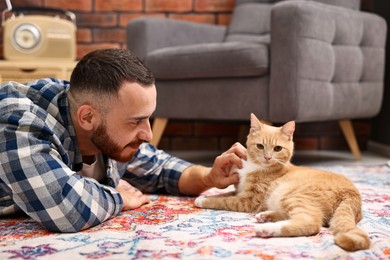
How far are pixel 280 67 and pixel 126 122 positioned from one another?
101cm

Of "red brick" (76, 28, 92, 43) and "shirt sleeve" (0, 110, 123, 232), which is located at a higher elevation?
"red brick" (76, 28, 92, 43)

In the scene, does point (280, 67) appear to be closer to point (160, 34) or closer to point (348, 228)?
point (160, 34)

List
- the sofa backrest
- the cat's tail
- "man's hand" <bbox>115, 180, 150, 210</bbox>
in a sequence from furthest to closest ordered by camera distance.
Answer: the sofa backrest → "man's hand" <bbox>115, 180, 150, 210</bbox> → the cat's tail

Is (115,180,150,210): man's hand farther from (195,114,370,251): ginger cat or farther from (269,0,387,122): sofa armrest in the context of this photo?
(269,0,387,122): sofa armrest

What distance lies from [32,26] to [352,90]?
1.75 metres

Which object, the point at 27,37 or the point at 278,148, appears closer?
the point at 278,148

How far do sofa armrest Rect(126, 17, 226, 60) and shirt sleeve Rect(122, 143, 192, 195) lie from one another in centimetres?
96

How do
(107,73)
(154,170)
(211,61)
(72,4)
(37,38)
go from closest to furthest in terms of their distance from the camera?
(107,73)
(154,170)
(211,61)
(37,38)
(72,4)

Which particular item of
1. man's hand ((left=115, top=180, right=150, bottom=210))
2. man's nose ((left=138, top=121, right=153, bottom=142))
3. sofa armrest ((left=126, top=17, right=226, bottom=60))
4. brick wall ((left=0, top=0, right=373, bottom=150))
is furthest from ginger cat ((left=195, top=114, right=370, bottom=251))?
brick wall ((left=0, top=0, right=373, bottom=150))

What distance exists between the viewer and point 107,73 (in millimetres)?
1092

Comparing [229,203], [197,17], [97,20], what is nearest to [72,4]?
[97,20]

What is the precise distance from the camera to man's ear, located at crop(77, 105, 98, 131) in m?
1.11

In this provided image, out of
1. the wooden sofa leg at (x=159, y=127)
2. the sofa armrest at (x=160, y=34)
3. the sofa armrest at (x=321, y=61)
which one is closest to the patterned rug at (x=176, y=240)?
the sofa armrest at (x=321, y=61)

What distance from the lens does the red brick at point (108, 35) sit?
2982 mm
